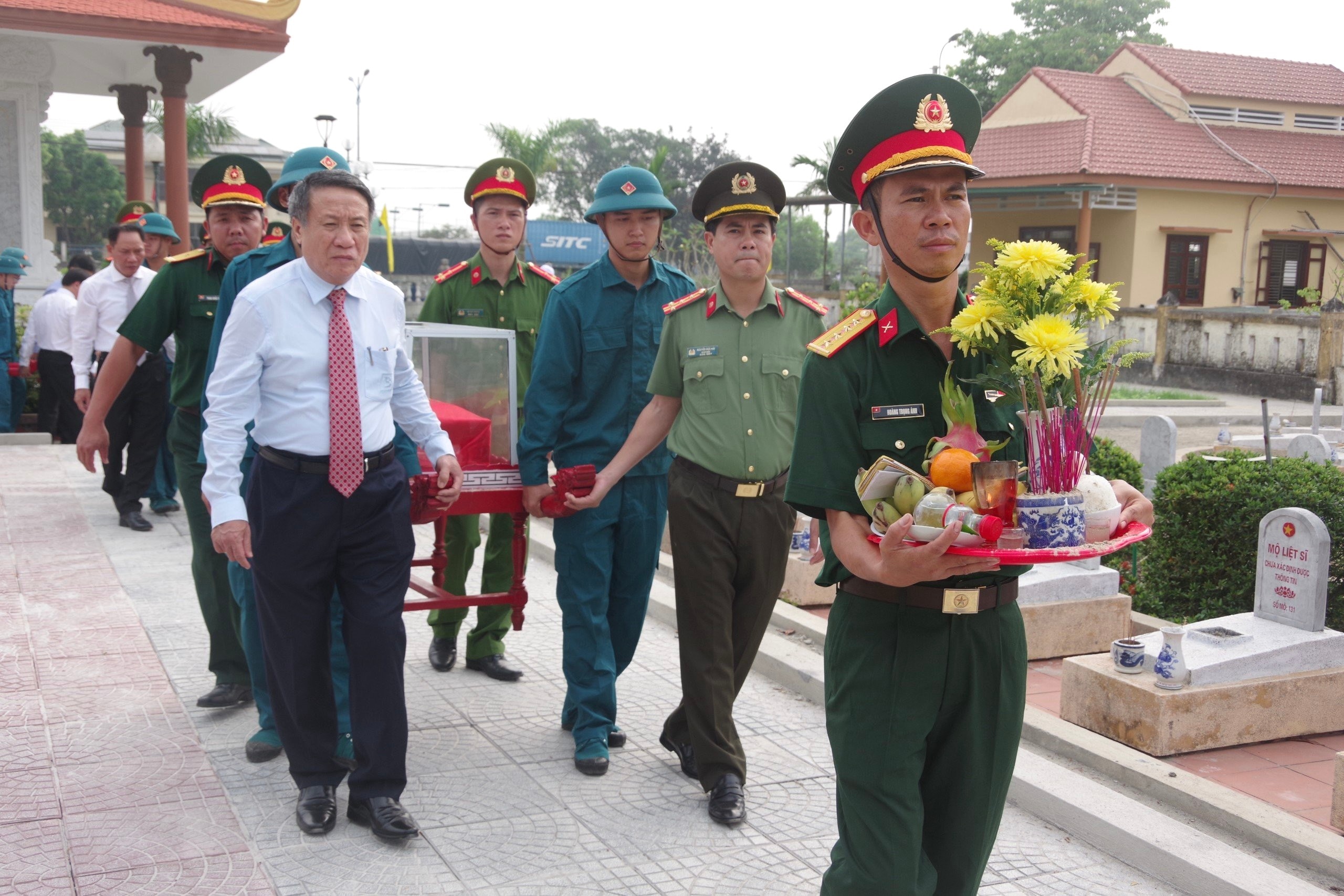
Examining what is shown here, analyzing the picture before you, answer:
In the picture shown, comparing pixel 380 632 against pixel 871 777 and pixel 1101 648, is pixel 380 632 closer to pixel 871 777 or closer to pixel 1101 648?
pixel 871 777

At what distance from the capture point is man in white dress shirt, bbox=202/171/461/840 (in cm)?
379

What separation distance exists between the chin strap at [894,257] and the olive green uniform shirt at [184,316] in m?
3.40

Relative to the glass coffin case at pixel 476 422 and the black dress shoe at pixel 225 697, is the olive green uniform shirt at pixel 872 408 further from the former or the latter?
the black dress shoe at pixel 225 697

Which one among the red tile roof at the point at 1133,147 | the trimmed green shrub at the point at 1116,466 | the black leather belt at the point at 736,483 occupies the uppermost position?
the red tile roof at the point at 1133,147

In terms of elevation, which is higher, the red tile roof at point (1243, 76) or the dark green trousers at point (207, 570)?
the red tile roof at point (1243, 76)

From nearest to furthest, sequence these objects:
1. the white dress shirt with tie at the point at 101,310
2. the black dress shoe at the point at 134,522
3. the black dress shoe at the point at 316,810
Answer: the black dress shoe at the point at 316,810, the black dress shoe at the point at 134,522, the white dress shirt with tie at the point at 101,310

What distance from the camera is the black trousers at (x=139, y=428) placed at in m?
8.71

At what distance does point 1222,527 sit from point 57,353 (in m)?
11.2

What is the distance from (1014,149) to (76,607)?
30079 millimetres

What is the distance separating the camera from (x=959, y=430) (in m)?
2.31

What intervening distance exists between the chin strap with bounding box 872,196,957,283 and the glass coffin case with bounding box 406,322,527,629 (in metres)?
2.56

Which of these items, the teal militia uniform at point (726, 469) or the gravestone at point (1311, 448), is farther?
the gravestone at point (1311, 448)

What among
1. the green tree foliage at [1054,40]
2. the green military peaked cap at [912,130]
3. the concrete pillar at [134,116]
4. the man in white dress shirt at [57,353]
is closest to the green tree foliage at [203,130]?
the concrete pillar at [134,116]

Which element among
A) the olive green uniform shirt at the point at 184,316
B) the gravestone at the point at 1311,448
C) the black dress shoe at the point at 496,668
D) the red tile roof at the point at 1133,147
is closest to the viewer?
the olive green uniform shirt at the point at 184,316
